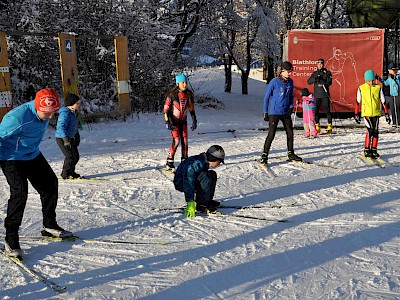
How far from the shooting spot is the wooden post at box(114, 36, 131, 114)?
1541 cm

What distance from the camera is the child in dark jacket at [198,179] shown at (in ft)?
18.7

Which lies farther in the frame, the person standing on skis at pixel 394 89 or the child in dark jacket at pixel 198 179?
the person standing on skis at pixel 394 89

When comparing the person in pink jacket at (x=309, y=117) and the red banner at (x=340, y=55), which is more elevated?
the red banner at (x=340, y=55)

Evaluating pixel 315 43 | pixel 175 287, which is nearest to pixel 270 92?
pixel 175 287

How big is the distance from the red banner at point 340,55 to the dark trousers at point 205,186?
10596 millimetres

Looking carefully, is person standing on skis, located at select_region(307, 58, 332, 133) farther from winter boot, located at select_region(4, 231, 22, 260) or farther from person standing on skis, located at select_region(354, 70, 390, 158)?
winter boot, located at select_region(4, 231, 22, 260)

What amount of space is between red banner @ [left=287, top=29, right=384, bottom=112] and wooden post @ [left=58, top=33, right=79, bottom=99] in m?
7.02

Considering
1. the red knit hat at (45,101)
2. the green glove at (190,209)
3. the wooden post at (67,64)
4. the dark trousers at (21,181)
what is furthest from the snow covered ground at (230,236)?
the wooden post at (67,64)

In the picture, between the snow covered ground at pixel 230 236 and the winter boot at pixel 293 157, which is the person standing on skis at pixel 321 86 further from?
the winter boot at pixel 293 157

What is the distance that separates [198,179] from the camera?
5824mm

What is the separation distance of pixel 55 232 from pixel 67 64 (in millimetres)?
9105

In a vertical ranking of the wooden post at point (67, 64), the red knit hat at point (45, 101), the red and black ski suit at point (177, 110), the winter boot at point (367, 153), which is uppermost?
the wooden post at point (67, 64)

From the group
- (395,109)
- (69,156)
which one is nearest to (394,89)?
(395,109)

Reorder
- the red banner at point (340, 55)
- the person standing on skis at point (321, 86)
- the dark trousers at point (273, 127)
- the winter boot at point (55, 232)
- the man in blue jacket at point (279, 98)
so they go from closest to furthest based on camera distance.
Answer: the winter boot at point (55, 232) → the man in blue jacket at point (279, 98) → the dark trousers at point (273, 127) → the person standing on skis at point (321, 86) → the red banner at point (340, 55)
